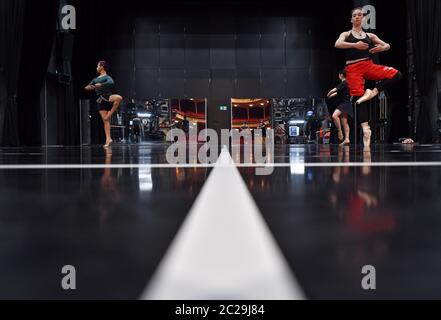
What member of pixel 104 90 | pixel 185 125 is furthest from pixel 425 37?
pixel 185 125

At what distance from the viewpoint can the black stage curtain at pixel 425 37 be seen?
1257 centimetres

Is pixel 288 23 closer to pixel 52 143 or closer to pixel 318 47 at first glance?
pixel 318 47

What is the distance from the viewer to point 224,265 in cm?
72

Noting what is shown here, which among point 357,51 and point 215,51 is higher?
point 215,51

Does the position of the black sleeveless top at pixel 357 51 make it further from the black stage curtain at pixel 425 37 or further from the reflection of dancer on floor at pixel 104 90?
the black stage curtain at pixel 425 37

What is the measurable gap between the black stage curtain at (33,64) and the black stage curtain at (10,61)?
19cm

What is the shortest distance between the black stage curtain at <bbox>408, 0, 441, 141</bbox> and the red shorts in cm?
496

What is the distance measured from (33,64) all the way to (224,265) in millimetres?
12870

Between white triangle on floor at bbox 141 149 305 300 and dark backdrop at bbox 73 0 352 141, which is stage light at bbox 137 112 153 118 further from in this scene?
white triangle on floor at bbox 141 149 305 300

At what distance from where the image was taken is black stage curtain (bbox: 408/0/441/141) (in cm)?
1257

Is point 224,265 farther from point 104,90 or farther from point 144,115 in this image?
point 144,115

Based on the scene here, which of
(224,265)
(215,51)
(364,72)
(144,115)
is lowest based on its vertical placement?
(224,265)
